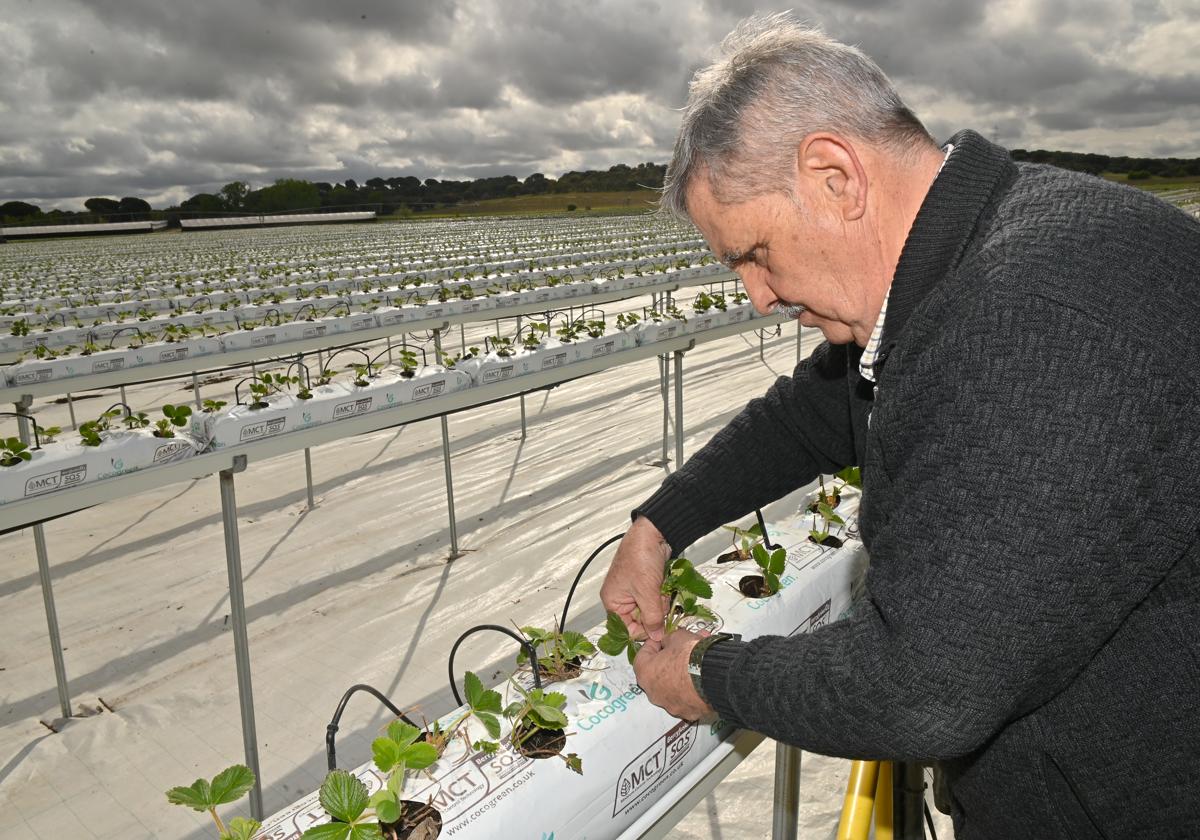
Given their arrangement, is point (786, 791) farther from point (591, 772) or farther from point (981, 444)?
point (981, 444)

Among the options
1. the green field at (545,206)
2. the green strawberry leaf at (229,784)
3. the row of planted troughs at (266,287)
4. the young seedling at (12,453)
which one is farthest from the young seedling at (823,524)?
the green field at (545,206)

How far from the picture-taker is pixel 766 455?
1.37m

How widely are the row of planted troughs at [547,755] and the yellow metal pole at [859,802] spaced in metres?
0.27

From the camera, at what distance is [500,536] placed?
4.53 metres

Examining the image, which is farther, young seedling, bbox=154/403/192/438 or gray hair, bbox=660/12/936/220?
young seedling, bbox=154/403/192/438

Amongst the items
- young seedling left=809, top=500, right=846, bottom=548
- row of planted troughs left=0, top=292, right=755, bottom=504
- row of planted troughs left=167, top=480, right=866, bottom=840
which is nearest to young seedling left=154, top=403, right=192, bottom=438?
row of planted troughs left=0, top=292, right=755, bottom=504

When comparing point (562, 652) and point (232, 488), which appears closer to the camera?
point (562, 652)

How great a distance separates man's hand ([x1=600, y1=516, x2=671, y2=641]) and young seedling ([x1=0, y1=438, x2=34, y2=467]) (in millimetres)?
2051

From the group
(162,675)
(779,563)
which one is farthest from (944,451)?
(162,675)

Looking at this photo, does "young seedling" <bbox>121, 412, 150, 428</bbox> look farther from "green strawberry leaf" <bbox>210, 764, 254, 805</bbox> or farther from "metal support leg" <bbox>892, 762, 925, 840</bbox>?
"metal support leg" <bbox>892, 762, 925, 840</bbox>

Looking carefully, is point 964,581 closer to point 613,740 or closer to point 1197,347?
point 1197,347

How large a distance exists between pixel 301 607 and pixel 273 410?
4.52 feet

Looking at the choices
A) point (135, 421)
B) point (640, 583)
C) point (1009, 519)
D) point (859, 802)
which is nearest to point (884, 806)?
point (859, 802)

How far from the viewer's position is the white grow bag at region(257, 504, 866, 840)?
0.93m
